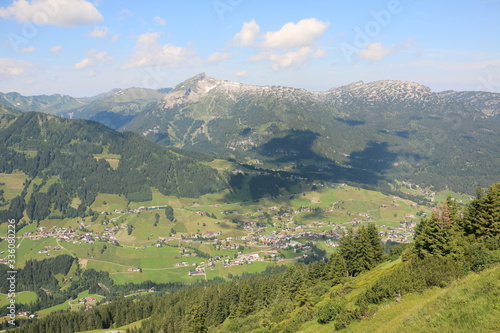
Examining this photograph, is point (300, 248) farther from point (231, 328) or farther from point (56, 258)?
point (56, 258)

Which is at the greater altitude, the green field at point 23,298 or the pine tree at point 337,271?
the pine tree at point 337,271

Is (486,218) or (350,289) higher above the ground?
(486,218)

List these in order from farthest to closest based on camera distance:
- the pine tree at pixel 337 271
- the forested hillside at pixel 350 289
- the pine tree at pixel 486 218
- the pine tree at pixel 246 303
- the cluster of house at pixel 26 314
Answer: the cluster of house at pixel 26 314
the pine tree at pixel 246 303
the pine tree at pixel 337 271
the pine tree at pixel 486 218
the forested hillside at pixel 350 289

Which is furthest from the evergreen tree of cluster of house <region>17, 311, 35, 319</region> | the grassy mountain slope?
cluster of house <region>17, 311, 35, 319</region>

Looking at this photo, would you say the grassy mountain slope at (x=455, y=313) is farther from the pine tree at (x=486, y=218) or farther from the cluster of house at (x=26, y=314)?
the cluster of house at (x=26, y=314)

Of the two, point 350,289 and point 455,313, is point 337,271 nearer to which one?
point 350,289

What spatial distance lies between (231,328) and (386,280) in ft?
164

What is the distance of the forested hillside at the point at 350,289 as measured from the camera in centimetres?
3164

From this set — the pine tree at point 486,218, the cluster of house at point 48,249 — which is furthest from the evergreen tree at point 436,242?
the cluster of house at point 48,249

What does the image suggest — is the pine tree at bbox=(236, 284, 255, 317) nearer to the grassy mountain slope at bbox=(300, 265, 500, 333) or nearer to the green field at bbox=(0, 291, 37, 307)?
the grassy mountain slope at bbox=(300, 265, 500, 333)

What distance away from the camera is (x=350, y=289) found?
173 feet

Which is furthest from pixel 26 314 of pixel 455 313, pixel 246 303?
pixel 455 313

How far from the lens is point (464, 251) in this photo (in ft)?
121

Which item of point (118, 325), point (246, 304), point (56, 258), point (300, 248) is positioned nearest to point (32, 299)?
point (56, 258)
